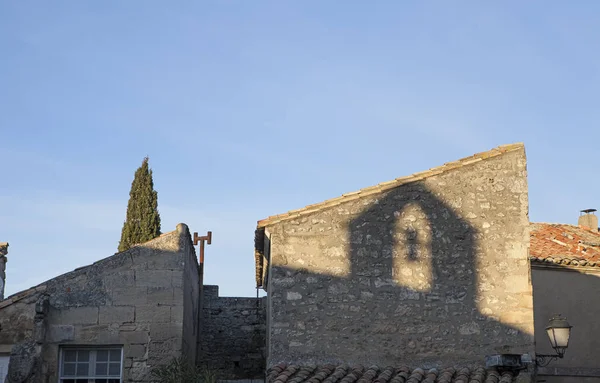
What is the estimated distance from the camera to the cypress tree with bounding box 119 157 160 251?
23.3 m

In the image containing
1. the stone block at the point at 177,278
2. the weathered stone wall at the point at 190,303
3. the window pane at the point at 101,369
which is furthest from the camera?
the weathered stone wall at the point at 190,303

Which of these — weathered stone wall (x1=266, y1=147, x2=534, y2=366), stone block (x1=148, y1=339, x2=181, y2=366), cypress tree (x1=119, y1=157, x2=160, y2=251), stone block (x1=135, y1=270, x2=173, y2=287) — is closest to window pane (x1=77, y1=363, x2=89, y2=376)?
stone block (x1=148, y1=339, x2=181, y2=366)

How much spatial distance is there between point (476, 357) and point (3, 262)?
1238 centimetres

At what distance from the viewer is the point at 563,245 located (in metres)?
20.9

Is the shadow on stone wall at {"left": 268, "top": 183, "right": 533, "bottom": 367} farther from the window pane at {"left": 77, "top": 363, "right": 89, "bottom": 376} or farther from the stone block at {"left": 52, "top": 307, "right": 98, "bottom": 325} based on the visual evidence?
the window pane at {"left": 77, "top": 363, "right": 89, "bottom": 376}

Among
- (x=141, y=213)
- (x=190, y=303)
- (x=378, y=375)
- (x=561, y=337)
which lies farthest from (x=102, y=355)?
(x=141, y=213)

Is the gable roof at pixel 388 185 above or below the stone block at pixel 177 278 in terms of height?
above

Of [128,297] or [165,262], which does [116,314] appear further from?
[165,262]

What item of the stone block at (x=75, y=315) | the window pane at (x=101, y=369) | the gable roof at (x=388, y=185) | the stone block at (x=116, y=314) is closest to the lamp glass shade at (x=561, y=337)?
the gable roof at (x=388, y=185)

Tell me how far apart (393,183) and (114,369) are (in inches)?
223

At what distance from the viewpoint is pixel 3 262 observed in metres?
20.8

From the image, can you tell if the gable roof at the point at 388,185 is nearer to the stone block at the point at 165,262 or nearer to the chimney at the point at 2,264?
the stone block at the point at 165,262

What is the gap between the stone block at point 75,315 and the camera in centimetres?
1395

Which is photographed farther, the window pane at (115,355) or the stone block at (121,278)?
the stone block at (121,278)
